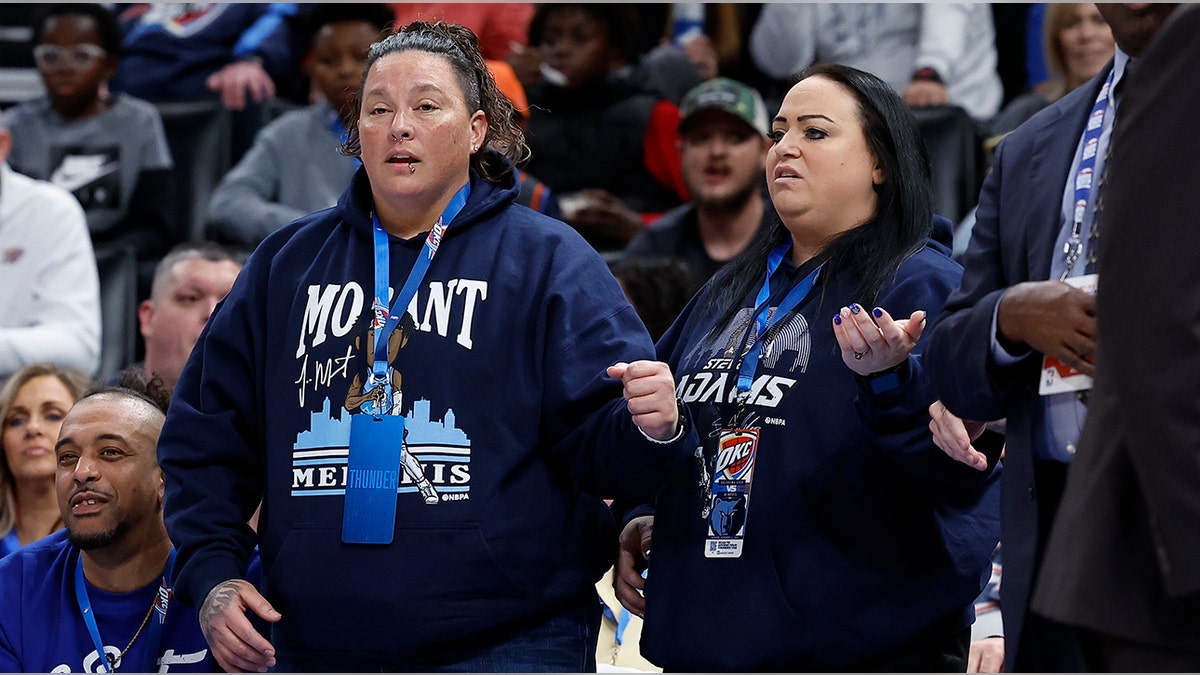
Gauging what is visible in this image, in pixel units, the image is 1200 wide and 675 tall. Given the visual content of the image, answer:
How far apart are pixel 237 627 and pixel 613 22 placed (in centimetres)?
413

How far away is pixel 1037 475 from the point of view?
231 cm

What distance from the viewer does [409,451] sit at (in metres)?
2.76

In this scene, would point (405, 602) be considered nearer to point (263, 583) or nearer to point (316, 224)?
point (263, 583)

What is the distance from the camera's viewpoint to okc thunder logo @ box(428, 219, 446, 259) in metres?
2.92

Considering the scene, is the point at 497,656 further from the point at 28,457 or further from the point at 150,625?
the point at 28,457

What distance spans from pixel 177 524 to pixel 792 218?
1303mm

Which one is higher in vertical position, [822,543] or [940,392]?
[940,392]

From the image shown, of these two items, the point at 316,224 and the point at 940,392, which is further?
the point at 316,224

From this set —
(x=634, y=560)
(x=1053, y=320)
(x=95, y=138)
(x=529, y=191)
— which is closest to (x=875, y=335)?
(x=1053, y=320)

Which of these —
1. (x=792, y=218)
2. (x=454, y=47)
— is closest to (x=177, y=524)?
(x=454, y=47)

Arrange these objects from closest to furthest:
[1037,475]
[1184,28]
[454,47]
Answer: [1184,28]
[1037,475]
[454,47]

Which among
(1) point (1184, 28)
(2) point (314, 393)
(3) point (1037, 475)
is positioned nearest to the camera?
(1) point (1184, 28)

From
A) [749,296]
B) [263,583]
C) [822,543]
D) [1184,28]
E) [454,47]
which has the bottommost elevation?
[263,583]

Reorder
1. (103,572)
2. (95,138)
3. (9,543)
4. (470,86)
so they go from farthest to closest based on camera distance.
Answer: (95,138)
(9,543)
(103,572)
(470,86)
